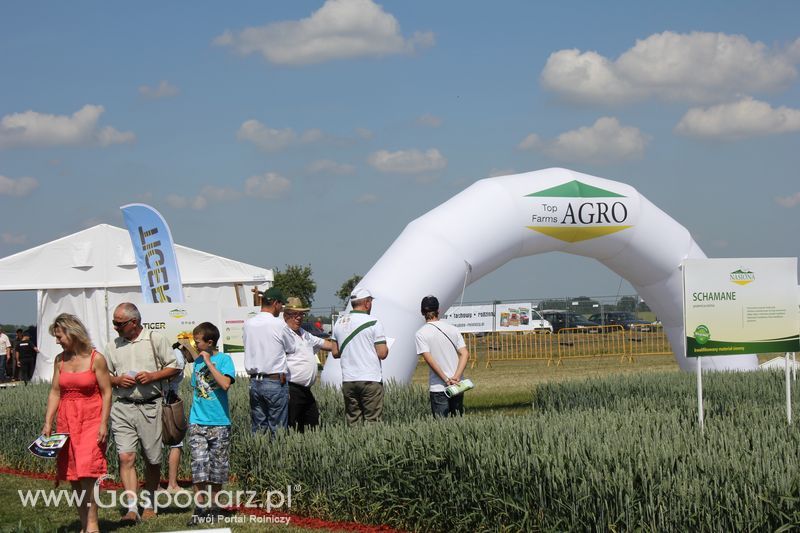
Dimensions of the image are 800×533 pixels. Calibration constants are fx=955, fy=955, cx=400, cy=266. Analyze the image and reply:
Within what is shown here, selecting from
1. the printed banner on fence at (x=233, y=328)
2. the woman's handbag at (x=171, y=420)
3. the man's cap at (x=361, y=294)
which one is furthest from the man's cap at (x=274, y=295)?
the printed banner on fence at (x=233, y=328)

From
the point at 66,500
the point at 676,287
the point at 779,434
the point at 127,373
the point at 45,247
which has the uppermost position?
the point at 45,247

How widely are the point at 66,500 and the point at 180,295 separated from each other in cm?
694

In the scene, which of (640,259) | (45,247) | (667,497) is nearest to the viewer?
(667,497)

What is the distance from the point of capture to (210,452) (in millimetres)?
7141

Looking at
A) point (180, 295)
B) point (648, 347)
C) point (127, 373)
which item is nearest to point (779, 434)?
point (127, 373)

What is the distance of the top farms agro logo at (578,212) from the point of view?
13.4 metres

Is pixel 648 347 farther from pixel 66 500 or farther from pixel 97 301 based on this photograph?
pixel 66 500

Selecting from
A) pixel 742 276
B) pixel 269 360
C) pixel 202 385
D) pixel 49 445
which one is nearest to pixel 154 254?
pixel 269 360

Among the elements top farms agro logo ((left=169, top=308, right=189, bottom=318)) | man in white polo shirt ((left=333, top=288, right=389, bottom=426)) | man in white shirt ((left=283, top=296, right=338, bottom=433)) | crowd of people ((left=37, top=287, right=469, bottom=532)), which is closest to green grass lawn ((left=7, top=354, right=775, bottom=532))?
crowd of people ((left=37, top=287, right=469, bottom=532))

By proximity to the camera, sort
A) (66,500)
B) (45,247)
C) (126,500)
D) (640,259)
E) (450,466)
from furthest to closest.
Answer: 1. (45,247)
2. (640,259)
3. (66,500)
4. (126,500)
5. (450,466)

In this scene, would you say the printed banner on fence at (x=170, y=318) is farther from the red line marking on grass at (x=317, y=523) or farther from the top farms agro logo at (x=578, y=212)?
the red line marking on grass at (x=317, y=523)

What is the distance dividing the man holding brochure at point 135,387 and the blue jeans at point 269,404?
1.02 metres

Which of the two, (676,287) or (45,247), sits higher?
(45,247)

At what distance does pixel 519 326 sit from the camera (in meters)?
30.6
